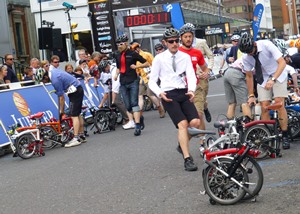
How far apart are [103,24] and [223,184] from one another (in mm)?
23205

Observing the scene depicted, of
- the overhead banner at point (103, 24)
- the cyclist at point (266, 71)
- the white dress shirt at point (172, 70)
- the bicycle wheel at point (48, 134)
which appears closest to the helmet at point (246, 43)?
the cyclist at point (266, 71)

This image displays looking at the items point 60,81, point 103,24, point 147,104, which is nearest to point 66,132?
point 60,81

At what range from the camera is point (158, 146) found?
10633 mm

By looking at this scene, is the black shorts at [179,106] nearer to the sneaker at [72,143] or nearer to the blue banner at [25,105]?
the sneaker at [72,143]

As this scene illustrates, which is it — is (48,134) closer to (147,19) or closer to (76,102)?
(76,102)

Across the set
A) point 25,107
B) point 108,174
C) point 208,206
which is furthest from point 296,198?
point 25,107

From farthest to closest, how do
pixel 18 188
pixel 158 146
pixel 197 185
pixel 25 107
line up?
pixel 25 107
pixel 158 146
pixel 18 188
pixel 197 185

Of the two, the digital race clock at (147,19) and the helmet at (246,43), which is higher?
the digital race clock at (147,19)

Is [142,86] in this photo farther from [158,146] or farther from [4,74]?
[158,146]

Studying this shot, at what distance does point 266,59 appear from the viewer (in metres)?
8.49

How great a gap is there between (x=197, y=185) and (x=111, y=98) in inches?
318

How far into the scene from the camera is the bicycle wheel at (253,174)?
6.05m

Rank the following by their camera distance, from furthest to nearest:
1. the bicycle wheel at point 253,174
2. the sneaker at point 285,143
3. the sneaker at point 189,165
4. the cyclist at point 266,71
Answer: the sneaker at point 285,143, the cyclist at point 266,71, the sneaker at point 189,165, the bicycle wheel at point 253,174

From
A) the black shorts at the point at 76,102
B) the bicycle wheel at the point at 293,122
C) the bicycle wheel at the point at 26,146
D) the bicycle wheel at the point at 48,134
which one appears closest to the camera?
the bicycle wheel at the point at 293,122
